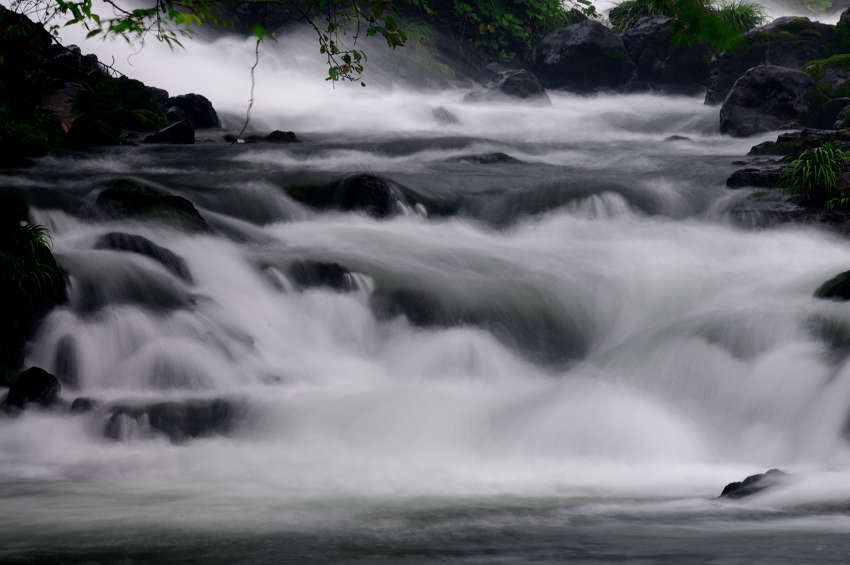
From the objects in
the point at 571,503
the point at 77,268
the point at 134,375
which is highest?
the point at 77,268

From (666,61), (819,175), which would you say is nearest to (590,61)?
(666,61)

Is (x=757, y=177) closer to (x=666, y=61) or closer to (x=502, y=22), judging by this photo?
(x=666, y=61)

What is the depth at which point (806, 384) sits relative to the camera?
266 inches

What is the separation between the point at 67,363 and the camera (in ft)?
23.3

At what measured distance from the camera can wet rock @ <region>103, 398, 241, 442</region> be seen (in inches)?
249

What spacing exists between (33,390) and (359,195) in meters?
5.59

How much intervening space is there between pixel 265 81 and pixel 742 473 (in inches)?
815

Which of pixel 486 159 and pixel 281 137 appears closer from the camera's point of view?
pixel 486 159

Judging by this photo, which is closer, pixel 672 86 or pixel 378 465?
pixel 378 465

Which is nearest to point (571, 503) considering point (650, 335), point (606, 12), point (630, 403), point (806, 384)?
point (630, 403)

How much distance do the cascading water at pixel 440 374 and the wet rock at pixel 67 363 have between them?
0.06ft

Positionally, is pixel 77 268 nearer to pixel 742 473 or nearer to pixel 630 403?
pixel 630 403

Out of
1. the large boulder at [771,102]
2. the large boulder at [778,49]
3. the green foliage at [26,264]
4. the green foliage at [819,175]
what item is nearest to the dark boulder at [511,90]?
the large boulder at [778,49]

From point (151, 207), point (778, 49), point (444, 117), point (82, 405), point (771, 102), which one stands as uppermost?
point (778, 49)
